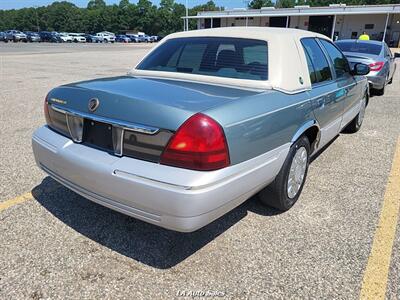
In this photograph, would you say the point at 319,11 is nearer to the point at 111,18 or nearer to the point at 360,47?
the point at 360,47

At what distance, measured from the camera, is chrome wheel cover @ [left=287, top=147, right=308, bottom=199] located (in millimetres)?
3187

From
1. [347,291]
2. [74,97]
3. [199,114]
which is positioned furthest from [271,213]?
[74,97]

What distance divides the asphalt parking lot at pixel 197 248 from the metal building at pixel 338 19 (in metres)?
48.0

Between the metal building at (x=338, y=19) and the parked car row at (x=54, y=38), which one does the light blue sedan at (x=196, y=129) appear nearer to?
the metal building at (x=338, y=19)

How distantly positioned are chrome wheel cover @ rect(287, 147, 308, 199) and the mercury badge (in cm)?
172

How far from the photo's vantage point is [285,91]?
2945mm

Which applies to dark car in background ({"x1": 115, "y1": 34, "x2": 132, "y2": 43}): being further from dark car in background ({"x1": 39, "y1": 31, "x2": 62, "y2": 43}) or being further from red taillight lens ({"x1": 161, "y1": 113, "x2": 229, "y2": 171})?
red taillight lens ({"x1": 161, "y1": 113, "x2": 229, "y2": 171})

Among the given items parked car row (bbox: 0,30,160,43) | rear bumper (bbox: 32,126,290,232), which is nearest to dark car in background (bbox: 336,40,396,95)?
rear bumper (bbox: 32,126,290,232)

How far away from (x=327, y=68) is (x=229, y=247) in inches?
94.6

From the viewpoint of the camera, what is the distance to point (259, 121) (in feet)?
8.27

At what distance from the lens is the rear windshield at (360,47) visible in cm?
905

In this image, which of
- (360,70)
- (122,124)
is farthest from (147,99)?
(360,70)

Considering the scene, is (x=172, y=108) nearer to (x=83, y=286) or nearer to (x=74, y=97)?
(x=74, y=97)

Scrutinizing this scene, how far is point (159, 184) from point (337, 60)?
10.7 feet
